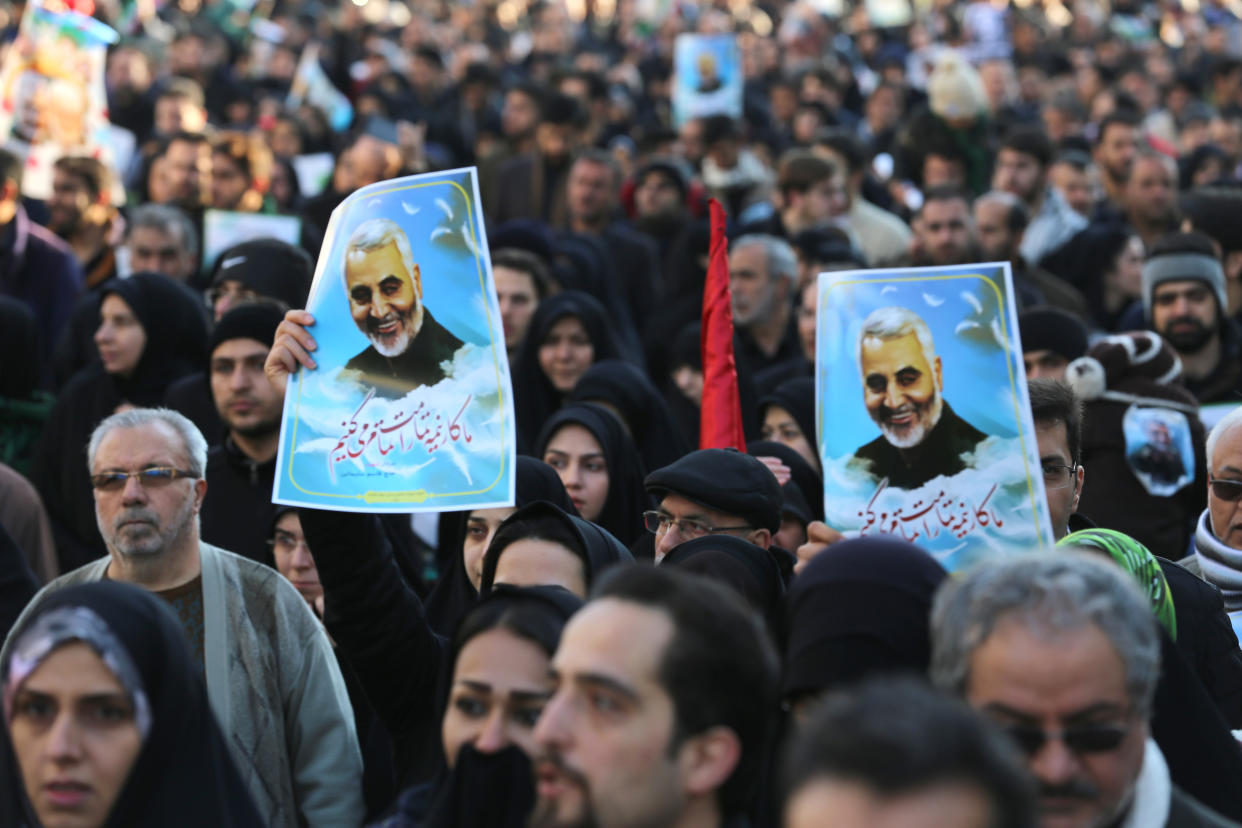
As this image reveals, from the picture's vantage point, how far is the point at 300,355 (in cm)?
387

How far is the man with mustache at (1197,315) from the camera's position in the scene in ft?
22.5

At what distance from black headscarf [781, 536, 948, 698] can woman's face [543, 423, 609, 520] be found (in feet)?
8.93

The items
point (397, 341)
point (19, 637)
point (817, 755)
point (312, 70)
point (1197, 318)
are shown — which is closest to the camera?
point (817, 755)

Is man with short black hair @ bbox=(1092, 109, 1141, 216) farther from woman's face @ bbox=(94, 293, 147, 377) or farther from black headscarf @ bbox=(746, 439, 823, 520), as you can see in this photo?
woman's face @ bbox=(94, 293, 147, 377)

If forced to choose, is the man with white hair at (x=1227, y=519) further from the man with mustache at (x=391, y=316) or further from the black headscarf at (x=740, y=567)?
the man with mustache at (x=391, y=316)

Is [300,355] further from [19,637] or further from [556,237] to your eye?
[556,237]

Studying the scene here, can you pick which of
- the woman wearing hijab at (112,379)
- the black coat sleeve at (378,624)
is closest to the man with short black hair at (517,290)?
the woman wearing hijab at (112,379)

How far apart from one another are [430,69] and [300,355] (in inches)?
481

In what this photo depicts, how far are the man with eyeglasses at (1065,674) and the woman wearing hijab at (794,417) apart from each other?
3587 millimetres

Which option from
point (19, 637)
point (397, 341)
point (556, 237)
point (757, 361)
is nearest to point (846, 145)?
point (556, 237)

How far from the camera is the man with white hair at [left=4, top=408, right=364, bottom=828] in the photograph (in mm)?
4074

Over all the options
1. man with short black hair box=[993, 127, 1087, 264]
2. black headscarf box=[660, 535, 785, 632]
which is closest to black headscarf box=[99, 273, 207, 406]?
black headscarf box=[660, 535, 785, 632]

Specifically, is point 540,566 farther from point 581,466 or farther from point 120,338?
point 120,338

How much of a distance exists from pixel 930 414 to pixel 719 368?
1.52 meters
